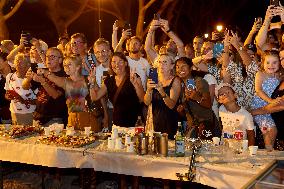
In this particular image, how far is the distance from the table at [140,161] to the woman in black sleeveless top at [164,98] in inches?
30.4

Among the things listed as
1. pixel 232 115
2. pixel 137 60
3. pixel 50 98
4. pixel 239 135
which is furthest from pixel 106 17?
pixel 239 135

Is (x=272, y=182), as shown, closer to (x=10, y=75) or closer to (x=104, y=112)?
(x=104, y=112)

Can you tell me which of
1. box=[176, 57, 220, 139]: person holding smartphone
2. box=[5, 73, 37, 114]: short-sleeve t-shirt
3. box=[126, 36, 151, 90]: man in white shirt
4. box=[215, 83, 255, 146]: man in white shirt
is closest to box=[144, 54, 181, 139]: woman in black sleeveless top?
box=[176, 57, 220, 139]: person holding smartphone

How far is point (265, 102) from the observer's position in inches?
236

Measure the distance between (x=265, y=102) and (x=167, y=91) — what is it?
135 cm

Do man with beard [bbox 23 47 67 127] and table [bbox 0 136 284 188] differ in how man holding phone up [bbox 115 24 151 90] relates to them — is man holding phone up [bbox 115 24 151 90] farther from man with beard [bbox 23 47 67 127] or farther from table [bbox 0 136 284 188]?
table [bbox 0 136 284 188]

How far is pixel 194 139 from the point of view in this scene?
515 centimetres

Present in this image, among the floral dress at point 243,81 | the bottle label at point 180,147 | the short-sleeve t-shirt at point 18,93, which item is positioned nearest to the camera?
the bottle label at point 180,147

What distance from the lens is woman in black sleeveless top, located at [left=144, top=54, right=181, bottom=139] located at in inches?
225

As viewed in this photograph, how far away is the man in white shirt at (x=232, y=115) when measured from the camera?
542cm

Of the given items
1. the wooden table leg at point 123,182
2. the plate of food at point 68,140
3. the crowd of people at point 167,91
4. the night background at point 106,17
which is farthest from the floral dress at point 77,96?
the night background at point 106,17

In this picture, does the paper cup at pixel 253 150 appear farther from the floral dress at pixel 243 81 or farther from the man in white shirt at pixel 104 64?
the man in white shirt at pixel 104 64

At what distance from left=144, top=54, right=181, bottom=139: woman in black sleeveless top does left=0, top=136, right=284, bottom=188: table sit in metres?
0.77

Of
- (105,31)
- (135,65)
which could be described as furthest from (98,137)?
(105,31)
